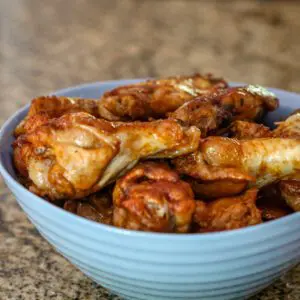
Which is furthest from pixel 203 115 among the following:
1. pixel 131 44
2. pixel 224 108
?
pixel 131 44

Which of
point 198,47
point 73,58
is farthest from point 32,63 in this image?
point 198,47

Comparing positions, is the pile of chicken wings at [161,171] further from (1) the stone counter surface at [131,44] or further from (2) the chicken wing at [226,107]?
(1) the stone counter surface at [131,44]

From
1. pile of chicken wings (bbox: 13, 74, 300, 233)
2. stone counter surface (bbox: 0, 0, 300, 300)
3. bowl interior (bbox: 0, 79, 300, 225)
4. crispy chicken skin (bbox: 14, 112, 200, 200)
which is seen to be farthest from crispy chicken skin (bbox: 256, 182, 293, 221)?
stone counter surface (bbox: 0, 0, 300, 300)

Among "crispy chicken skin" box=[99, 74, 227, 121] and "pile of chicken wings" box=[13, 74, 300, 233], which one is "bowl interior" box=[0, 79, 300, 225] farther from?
"crispy chicken skin" box=[99, 74, 227, 121]

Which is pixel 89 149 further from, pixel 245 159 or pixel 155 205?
pixel 245 159

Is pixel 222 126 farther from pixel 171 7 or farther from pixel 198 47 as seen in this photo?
pixel 171 7

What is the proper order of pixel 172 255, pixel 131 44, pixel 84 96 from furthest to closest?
pixel 131 44, pixel 84 96, pixel 172 255
